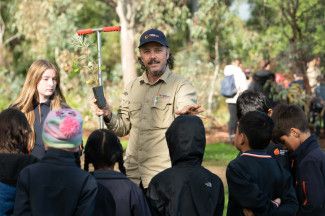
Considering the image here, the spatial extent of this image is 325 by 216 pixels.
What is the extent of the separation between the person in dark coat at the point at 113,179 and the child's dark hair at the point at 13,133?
1.56ft

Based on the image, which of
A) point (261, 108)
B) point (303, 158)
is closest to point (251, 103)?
point (261, 108)

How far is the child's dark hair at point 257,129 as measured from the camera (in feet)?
15.5

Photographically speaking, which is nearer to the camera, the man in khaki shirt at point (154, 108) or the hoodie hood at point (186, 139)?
the hoodie hood at point (186, 139)

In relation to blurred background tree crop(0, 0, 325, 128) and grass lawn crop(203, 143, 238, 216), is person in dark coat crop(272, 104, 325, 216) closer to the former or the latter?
grass lawn crop(203, 143, 238, 216)

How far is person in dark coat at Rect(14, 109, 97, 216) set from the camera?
164 inches

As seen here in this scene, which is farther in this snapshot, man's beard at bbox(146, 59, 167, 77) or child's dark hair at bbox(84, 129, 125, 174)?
man's beard at bbox(146, 59, 167, 77)

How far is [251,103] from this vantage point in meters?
5.42

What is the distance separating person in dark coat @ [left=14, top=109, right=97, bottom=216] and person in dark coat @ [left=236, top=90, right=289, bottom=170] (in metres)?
1.55

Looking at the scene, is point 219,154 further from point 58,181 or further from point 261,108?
point 58,181

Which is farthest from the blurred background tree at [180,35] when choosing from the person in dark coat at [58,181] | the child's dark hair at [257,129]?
the person in dark coat at [58,181]

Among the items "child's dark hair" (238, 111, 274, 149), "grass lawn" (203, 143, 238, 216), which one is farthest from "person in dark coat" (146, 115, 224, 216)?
"grass lawn" (203, 143, 238, 216)

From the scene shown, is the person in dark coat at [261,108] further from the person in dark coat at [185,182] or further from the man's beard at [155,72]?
the person in dark coat at [185,182]

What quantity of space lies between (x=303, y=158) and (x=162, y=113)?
1089 mm

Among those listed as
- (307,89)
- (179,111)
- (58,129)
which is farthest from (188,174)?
(307,89)
